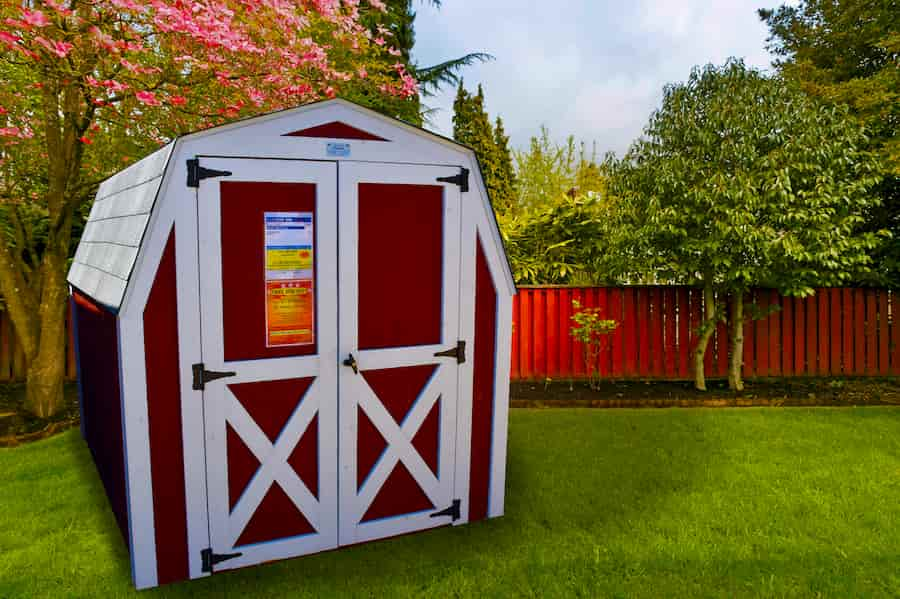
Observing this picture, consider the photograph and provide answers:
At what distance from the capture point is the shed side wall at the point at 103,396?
446 cm

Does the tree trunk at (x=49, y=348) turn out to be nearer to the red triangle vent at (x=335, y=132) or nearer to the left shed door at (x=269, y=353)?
the left shed door at (x=269, y=353)

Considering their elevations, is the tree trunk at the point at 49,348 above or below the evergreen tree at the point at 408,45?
below

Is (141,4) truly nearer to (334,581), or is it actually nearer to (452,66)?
(334,581)

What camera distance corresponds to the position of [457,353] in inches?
190

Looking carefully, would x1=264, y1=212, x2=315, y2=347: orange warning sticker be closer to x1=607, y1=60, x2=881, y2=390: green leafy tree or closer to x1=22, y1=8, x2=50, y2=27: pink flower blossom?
x1=22, y1=8, x2=50, y2=27: pink flower blossom

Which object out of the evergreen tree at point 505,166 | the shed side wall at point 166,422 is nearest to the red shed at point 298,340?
the shed side wall at point 166,422

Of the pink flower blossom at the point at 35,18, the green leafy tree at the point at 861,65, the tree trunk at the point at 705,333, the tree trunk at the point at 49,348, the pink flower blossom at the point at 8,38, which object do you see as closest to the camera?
the pink flower blossom at the point at 35,18

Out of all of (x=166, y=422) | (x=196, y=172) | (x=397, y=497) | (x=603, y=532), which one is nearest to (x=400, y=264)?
(x=196, y=172)

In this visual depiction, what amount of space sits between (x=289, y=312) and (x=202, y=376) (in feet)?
2.03

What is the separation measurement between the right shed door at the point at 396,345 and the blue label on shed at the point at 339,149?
8 centimetres

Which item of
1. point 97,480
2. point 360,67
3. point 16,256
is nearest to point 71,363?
point 16,256

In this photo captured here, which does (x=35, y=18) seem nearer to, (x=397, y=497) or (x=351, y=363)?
(x=351, y=363)

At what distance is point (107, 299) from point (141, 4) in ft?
12.3

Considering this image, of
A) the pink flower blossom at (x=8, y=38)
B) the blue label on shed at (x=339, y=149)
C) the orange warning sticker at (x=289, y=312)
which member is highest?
the pink flower blossom at (x=8, y=38)
